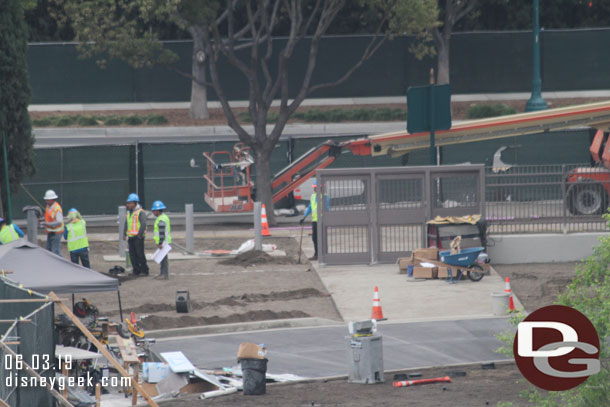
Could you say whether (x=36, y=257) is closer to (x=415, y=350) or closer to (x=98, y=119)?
(x=415, y=350)

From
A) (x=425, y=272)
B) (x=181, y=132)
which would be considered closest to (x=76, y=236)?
(x=425, y=272)

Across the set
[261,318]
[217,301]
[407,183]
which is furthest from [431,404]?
[407,183]

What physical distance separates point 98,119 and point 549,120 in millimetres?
25386

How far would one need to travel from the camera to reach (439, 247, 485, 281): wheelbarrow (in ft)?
66.1

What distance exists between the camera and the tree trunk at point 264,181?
27812mm

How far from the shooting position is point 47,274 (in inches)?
566

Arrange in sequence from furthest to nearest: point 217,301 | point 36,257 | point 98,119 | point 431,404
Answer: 1. point 98,119
2. point 217,301
3. point 36,257
4. point 431,404

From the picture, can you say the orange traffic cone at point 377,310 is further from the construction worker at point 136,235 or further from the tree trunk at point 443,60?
the tree trunk at point 443,60

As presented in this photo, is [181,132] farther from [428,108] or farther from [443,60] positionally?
[428,108]

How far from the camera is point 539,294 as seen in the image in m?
19.0

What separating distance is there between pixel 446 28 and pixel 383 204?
26.0 meters

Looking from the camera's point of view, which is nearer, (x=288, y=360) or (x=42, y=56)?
(x=288, y=360)

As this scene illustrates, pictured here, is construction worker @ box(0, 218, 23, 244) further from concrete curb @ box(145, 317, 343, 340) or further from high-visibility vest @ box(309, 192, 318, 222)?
high-visibility vest @ box(309, 192, 318, 222)

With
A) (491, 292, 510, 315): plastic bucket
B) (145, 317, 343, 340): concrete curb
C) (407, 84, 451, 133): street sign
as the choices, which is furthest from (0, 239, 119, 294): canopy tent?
(407, 84, 451, 133): street sign
